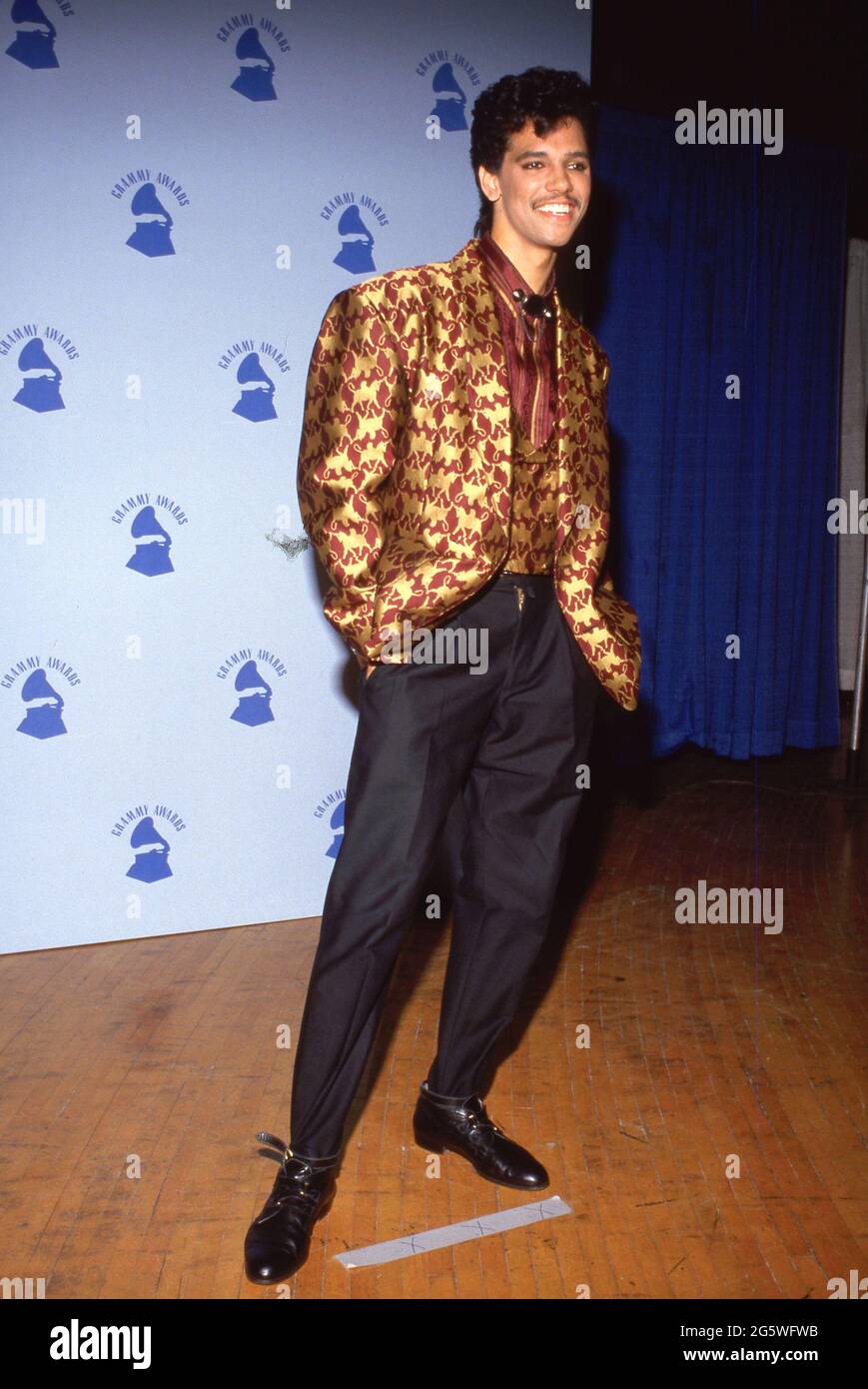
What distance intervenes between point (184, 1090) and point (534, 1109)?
2.33ft

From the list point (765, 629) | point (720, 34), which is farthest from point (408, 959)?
point (720, 34)

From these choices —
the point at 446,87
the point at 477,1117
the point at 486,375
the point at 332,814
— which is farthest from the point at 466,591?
the point at 446,87

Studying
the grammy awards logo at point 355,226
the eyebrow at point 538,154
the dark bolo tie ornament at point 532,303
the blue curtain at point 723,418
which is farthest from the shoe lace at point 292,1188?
the blue curtain at point 723,418

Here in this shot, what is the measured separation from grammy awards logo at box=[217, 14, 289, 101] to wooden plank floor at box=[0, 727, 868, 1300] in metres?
2.25

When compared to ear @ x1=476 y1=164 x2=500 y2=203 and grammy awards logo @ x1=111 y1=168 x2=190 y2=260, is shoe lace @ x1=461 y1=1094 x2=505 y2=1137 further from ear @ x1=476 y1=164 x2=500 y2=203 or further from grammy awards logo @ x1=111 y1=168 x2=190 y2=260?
grammy awards logo @ x1=111 y1=168 x2=190 y2=260

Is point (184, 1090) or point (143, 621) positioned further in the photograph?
point (143, 621)

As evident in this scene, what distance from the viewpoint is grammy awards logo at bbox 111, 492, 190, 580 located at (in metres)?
3.32

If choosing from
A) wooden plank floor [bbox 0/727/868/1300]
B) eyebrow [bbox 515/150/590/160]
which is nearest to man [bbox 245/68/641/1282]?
eyebrow [bbox 515/150/590/160]

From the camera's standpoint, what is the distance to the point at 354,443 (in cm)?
196

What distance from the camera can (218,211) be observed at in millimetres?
3342

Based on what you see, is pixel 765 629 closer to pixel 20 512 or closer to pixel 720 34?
pixel 720 34

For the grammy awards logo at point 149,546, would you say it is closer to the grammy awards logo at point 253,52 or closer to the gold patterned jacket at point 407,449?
the grammy awards logo at point 253,52

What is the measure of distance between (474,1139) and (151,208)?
2.39 meters

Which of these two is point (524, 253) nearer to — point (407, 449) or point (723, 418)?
point (407, 449)
